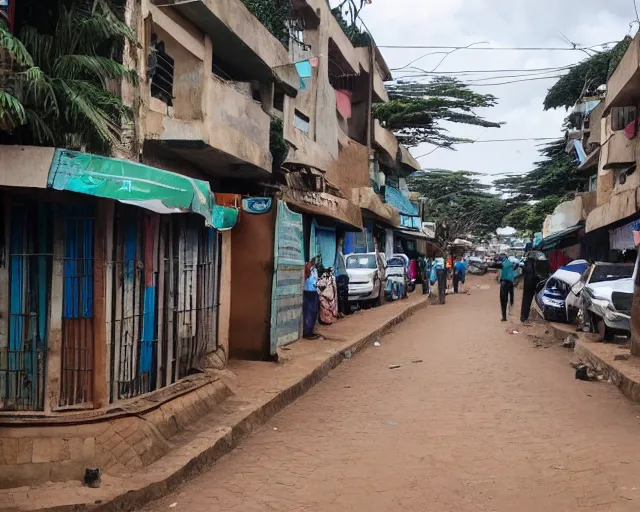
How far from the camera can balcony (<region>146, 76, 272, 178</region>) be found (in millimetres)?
9305

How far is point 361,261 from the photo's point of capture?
2256 centimetres

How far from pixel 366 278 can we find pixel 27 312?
1666 centimetres

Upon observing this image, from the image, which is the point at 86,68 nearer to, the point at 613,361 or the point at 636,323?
the point at 613,361

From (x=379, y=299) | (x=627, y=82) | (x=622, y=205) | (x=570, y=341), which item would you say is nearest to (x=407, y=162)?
(x=379, y=299)

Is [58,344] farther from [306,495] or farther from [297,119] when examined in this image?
[297,119]

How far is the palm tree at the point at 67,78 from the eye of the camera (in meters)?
5.23

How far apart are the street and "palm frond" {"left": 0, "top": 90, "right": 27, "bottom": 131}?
3.10 m

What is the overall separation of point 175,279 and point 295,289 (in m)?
4.94

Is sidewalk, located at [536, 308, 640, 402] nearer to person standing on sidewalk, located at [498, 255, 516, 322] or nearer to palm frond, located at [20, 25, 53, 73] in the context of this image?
person standing on sidewalk, located at [498, 255, 516, 322]

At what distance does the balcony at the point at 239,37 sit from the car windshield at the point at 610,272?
8.23 metres

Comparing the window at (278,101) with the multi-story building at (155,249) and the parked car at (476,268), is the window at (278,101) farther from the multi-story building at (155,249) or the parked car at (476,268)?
the parked car at (476,268)

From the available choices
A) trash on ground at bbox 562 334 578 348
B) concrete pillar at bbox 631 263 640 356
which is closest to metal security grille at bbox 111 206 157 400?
concrete pillar at bbox 631 263 640 356

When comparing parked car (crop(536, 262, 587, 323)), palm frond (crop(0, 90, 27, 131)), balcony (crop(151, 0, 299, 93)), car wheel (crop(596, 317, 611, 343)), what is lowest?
car wheel (crop(596, 317, 611, 343))

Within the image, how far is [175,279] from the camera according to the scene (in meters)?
7.55
